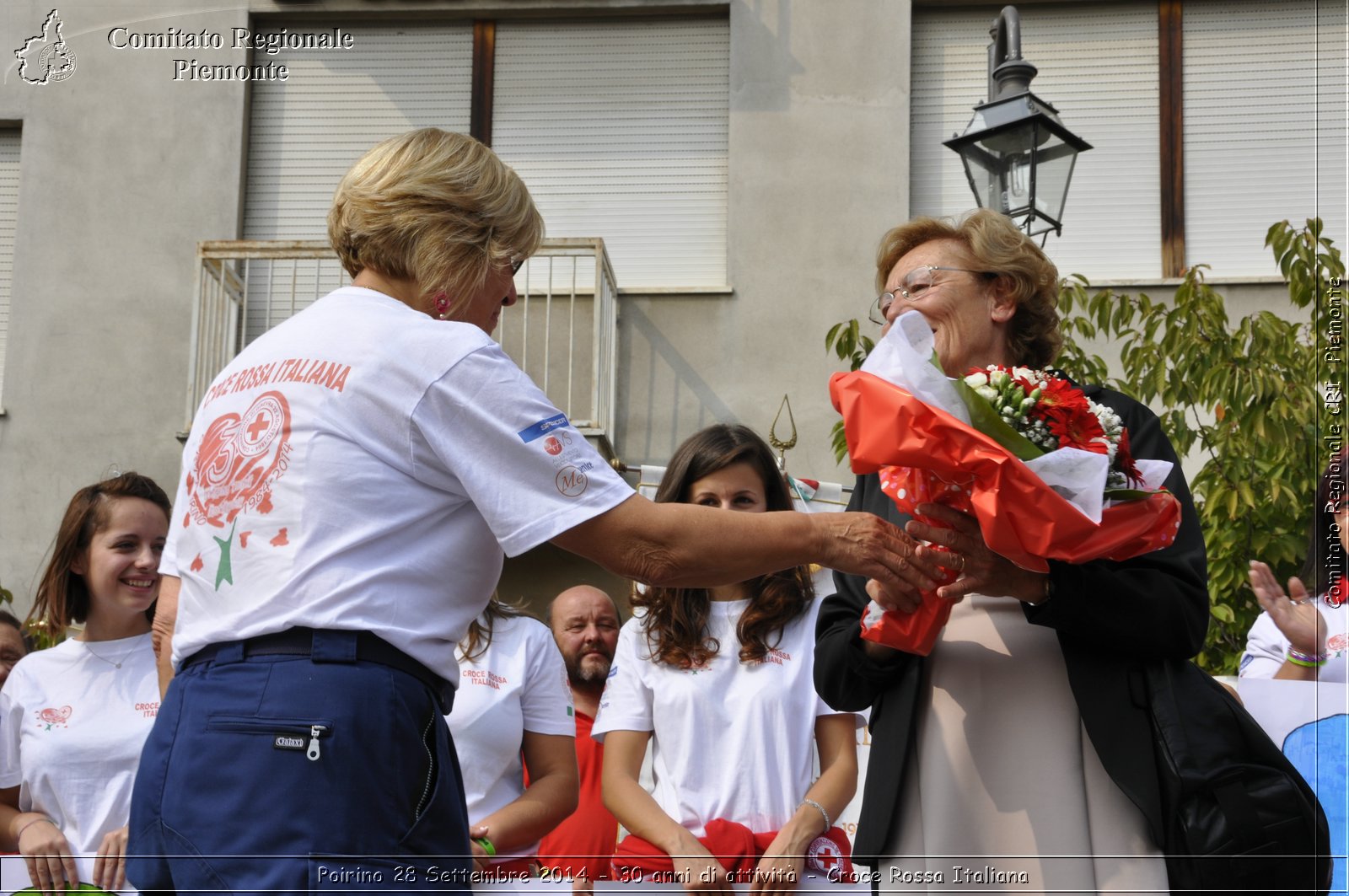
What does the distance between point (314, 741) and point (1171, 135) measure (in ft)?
30.4

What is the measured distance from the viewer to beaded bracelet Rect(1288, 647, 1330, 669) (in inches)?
184

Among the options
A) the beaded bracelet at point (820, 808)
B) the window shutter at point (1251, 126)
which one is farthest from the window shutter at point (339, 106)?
the beaded bracelet at point (820, 808)

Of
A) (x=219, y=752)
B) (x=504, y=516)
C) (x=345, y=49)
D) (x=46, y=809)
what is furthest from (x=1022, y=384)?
(x=345, y=49)

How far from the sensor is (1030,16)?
10.1 m

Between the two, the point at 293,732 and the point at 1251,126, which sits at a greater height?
the point at 1251,126

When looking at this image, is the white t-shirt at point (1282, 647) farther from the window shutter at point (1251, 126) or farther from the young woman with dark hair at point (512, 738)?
the window shutter at point (1251, 126)

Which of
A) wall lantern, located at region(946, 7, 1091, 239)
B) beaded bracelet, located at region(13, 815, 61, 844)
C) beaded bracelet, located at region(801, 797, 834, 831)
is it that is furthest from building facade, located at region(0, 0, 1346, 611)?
beaded bracelet, located at region(801, 797, 834, 831)

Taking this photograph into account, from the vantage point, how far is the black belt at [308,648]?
227 cm

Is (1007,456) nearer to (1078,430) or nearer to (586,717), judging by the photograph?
(1078,430)

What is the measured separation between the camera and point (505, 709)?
4.45m

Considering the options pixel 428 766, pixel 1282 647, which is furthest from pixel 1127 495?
pixel 1282 647

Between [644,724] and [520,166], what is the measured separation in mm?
6786

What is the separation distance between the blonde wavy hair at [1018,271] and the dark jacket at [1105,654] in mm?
304

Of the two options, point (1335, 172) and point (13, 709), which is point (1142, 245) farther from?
point (13, 709)
